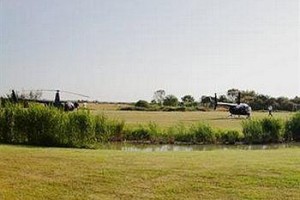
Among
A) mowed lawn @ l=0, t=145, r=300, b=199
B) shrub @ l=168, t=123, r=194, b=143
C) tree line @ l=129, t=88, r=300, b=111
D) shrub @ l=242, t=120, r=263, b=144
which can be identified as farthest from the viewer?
tree line @ l=129, t=88, r=300, b=111

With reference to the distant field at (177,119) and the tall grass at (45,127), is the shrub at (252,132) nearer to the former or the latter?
the distant field at (177,119)

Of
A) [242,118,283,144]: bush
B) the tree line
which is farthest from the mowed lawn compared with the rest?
the tree line

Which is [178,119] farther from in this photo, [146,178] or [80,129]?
[146,178]

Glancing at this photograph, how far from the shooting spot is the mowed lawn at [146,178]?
812 centimetres

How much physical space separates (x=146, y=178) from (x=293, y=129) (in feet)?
63.5

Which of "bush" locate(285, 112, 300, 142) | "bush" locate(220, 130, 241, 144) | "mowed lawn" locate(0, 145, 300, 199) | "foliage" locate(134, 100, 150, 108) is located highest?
"foliage" locate(134, 100, 150, 108)

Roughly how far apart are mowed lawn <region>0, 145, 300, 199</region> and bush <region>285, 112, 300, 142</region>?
1611 centimetres

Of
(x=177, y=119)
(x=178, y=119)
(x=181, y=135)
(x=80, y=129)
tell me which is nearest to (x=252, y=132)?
(x=181, y=135)

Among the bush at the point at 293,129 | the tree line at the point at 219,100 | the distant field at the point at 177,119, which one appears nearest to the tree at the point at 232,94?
the tree line at the point at 219,100

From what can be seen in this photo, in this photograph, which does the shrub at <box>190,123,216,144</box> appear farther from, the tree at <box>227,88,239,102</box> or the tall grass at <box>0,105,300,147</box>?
the tree at <box>227,88,239,102</box>

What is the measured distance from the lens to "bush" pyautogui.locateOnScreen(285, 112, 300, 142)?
26.5 m

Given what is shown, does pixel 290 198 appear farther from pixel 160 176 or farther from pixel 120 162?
pixel 120 162

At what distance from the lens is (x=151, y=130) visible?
2417cm

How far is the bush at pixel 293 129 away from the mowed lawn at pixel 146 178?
52.9 ft
